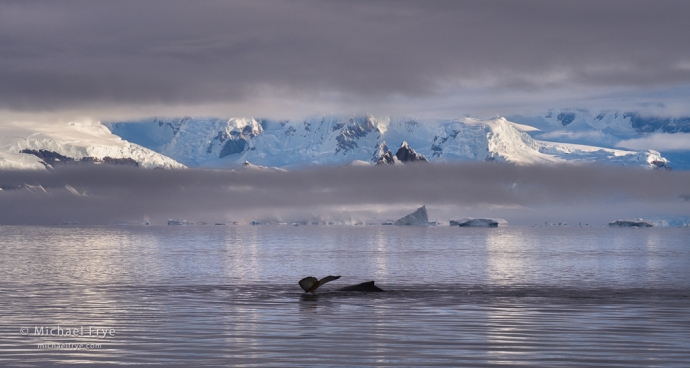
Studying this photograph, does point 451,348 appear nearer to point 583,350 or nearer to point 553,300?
point 583,350

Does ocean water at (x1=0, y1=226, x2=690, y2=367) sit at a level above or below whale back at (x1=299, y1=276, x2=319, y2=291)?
below

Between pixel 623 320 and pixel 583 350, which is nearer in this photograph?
pixel 583 350

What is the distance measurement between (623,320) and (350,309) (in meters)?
Answer: 15.8

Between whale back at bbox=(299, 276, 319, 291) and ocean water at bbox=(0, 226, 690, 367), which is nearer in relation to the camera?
ocean water at bbox=(0, 226, 690, 367)

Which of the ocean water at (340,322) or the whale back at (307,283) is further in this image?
the whale back at (307,283)

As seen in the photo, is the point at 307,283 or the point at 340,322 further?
the point at 307,283

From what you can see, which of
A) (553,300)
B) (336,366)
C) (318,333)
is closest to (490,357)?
(336,366)

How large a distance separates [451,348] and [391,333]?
5446 mm

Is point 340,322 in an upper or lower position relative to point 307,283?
lower

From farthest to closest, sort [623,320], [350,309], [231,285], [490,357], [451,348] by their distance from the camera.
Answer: [231,285], [350,309], [623,320], [451,348], [490,357]

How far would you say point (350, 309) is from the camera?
167ft

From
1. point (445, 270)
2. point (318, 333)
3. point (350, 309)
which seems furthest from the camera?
point (445, 270)

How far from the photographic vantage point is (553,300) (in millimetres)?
57969

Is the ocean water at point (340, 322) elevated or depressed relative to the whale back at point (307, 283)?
depressed
